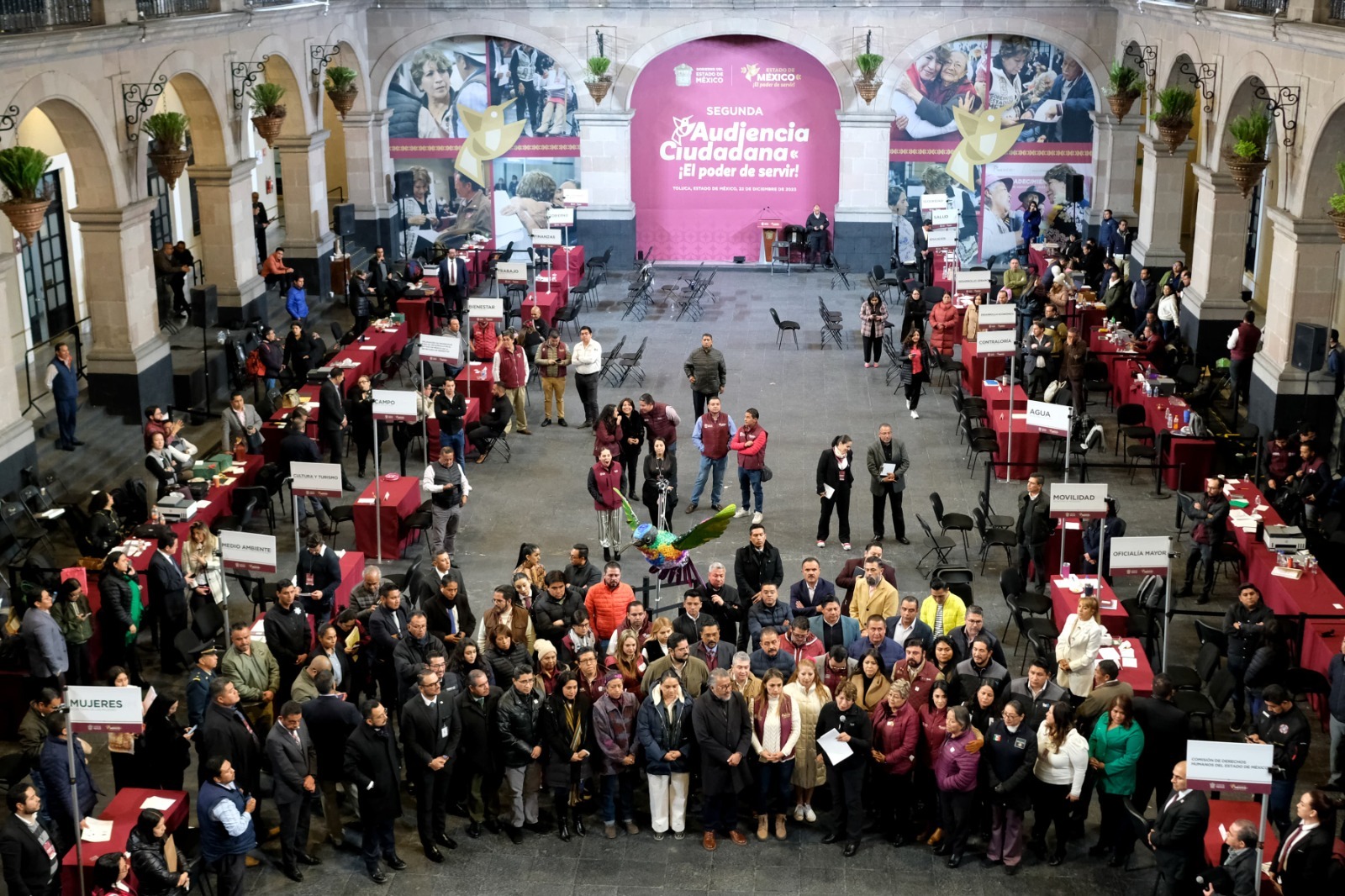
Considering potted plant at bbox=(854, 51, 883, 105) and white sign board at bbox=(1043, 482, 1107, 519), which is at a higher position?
potted plant at bbox=(854, 51, 883, 105)

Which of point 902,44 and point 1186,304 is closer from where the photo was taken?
point 1186,304

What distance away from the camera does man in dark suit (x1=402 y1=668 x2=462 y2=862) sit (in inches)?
454

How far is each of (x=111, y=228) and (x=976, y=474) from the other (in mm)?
12086

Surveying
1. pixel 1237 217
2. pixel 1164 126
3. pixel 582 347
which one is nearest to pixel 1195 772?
pixel 582 347

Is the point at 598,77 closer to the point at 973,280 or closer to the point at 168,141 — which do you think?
the point at 973,280

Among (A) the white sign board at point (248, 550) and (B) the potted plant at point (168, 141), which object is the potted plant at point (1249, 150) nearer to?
(A) the white sign board at point (248, 550)

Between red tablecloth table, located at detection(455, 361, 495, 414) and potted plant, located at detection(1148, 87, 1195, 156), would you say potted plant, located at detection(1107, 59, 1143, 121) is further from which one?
red tablecloth table, located at detection(455, 361, 495, 414)

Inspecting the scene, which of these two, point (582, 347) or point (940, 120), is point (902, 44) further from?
point (582, 347)

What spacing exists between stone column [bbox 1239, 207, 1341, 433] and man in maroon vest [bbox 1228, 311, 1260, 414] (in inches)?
54.4

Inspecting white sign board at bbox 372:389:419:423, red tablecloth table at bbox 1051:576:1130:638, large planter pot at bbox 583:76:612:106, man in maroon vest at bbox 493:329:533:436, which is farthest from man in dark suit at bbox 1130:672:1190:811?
large planter pot at bbox 583:76:612:106

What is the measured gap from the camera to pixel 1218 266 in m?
24.0

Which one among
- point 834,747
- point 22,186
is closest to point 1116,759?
point 834,747

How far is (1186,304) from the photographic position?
82.1 feet

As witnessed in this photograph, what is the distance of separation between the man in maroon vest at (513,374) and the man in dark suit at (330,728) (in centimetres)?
911
